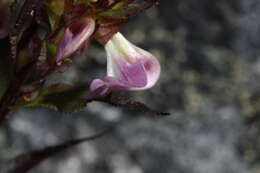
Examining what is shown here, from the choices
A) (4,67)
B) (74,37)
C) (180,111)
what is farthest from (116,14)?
(180,111)

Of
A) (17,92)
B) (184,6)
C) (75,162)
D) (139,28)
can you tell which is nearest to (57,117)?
(75,162)

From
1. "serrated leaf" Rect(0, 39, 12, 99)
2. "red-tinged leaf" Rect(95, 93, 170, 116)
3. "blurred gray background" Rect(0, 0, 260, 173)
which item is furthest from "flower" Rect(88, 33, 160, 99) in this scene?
"blurred gray background" Rect(0, 0, 260, 173)

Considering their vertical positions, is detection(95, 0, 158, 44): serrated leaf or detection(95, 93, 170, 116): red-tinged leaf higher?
detection(95, 0, 158, 44): serrated leaf

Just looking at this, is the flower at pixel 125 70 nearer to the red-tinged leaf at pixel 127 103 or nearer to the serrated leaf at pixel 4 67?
the red-tinged leaf at pixel 127 103

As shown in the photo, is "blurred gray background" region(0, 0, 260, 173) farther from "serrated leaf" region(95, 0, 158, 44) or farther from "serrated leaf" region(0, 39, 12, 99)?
"serrated leaf" region(95, 0, 158, 44)

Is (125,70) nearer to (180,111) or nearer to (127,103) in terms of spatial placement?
(127,103)

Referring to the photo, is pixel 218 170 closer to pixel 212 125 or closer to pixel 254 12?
pixel 212 125

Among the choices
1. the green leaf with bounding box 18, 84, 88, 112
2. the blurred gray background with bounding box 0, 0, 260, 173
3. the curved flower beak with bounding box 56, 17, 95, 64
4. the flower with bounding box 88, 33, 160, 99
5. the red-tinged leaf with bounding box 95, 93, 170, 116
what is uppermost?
the curved flower beak with bounding box 56, 17, 95, 64
